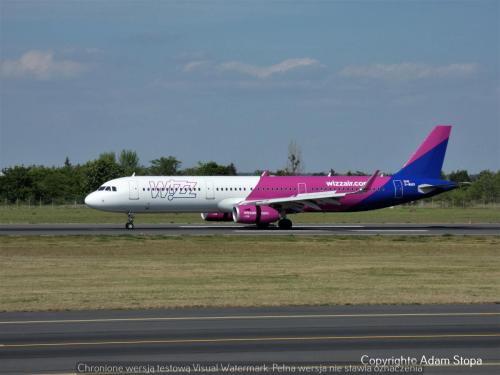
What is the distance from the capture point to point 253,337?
15.5m

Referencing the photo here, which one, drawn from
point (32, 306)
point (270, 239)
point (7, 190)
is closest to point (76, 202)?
point (7, 190)

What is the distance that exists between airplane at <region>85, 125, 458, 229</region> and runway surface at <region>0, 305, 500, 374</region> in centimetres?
3227

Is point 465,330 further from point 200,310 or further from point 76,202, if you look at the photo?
point 76,202

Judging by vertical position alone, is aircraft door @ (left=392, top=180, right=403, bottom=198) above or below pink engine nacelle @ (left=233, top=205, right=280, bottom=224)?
above

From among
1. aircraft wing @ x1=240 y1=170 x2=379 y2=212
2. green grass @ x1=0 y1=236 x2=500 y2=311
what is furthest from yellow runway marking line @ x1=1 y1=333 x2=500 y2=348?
aircraft wing @ x1=240 y1=170 x2=379 y2=212

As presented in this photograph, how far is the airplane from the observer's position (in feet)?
171

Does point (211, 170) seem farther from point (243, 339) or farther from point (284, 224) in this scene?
point (243, 339)

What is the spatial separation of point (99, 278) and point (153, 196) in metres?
25.8

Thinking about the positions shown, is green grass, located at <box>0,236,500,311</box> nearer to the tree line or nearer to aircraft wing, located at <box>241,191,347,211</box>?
aircraft wing, located at <box>241,191,347,211</box>

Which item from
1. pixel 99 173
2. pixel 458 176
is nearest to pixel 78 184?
pixel 99 173

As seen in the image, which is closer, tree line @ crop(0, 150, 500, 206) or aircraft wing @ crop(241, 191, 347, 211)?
aircraft wing @ crop(241, 191, 347, 211)

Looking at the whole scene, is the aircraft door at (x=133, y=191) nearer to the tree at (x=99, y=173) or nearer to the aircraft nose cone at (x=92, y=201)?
the aircraft nose cone at (x=92, y=201)

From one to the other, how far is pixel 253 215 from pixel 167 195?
17.1ft

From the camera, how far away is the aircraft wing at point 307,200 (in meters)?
52.6
